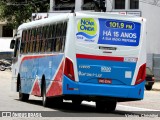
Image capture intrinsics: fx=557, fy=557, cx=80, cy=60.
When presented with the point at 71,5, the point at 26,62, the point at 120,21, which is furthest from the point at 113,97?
the point at 71,5

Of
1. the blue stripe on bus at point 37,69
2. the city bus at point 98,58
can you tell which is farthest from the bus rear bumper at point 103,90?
the blue stripe on bus at point 37,69

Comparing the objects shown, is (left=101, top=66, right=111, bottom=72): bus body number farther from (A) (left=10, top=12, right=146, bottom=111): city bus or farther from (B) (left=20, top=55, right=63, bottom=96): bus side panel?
(B) (left=20, top=55, right=63, bottom=96): bus side panel

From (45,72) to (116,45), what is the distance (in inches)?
131

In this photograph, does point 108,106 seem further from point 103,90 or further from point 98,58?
point 98,58

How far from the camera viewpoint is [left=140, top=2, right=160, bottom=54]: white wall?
50406 mm

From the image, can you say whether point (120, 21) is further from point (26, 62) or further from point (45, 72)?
point (26, 62)

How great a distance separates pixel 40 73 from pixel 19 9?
156 feet

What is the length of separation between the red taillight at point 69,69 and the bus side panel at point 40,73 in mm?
321

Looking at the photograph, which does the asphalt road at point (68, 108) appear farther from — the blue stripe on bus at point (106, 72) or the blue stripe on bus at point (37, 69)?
the blue stripe on bus at point (106, 72)

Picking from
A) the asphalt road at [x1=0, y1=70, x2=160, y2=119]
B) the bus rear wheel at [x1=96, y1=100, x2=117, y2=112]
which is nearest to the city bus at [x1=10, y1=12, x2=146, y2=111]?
the asphalt road at [x1=0, y1=70, x2=160, y2=119]

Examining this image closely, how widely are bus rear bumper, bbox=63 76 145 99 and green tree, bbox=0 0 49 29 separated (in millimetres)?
48956

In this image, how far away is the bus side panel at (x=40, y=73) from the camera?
19.1 metres

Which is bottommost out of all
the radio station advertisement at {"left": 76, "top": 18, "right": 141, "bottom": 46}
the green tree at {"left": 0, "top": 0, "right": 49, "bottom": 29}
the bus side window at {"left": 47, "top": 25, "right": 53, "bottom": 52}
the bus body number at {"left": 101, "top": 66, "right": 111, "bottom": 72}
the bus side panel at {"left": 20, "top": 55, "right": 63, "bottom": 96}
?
the green tree at {"left": 0, "top": 0, "right": 49, "bottom": 29}

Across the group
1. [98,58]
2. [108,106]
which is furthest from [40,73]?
[98,58]
